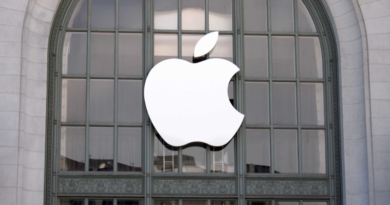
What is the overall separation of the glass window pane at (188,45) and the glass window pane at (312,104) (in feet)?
10.8

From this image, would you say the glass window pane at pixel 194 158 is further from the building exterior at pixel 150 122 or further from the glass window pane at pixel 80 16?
the glass window pane at pixel 80 16

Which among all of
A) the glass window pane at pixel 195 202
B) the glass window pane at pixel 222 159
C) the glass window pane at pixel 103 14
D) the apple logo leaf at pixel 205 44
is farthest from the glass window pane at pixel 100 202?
the glass window pane at pixel 103 14

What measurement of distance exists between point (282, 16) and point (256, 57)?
1482 mm

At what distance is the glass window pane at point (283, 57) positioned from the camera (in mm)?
16312

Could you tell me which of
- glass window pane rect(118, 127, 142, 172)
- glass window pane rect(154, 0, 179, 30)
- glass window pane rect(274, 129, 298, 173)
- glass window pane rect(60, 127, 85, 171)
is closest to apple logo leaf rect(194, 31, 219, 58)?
glass window pane rect(154, 0, 179, 30)

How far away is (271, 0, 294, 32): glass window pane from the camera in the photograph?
1656 centimetres

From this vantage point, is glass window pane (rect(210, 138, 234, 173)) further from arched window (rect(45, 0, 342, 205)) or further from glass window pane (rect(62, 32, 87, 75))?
glass window pane (rect(62, 32, 87, 75))

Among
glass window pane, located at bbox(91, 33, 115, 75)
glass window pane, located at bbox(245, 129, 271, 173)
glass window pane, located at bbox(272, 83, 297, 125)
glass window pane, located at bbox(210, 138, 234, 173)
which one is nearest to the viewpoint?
glass window pane, located at bbox(210, 138, 234, 173)

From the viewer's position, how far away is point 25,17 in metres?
15.3

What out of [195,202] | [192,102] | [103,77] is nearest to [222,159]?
[195,202]

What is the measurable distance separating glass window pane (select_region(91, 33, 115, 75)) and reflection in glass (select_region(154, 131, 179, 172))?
7.56 ft

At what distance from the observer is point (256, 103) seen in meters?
16.1

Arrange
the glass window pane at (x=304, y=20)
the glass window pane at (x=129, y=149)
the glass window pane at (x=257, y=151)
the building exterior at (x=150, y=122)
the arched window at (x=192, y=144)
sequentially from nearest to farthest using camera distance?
1. the building exterior at (x=150, y=122)
2. the arched window at (x=192, y=144)
3. the glass window pane at (x=129, y=149)
4. the glass window pane at (x=257, y=151)
5. the glass window pane at (x=304, y=20)

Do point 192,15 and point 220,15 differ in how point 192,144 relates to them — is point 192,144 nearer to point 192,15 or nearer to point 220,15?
point 192,15
